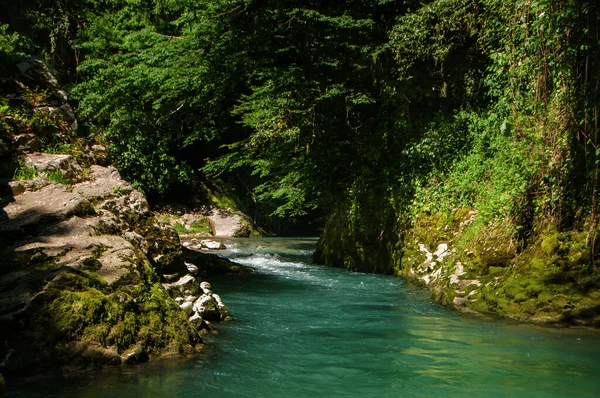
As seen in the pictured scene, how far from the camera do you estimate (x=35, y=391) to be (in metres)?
3.70

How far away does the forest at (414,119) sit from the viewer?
21.4 feet

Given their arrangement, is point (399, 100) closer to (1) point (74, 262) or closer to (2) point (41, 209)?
(2) point (41, 209)

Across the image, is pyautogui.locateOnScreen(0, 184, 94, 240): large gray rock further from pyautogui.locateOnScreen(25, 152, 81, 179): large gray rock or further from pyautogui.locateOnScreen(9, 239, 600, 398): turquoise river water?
pyautogui.locateOnScreen(9, 239, 600, 398): turquoise river water

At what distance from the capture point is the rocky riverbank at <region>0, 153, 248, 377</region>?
4.12 meters

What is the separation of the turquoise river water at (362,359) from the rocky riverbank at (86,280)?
9.8 inches

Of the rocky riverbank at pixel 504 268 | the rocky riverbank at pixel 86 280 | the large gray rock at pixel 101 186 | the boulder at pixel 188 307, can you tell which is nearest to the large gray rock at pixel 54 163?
the rocky riverbank at pixel 86 280

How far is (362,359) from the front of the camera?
15.9 feet

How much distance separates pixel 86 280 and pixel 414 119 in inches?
355

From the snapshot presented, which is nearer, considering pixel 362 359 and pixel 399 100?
pixel 362 359

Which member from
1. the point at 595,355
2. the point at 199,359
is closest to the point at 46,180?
the point at 199,359

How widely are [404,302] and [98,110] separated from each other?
12.2 metres

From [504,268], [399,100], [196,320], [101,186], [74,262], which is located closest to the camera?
[74,262]

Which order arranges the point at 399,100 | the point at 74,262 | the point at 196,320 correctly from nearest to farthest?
the point at 74,262, the point at 196,320, the point at 399,100

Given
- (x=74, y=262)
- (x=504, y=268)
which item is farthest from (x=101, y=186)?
(x=504, y=268)
